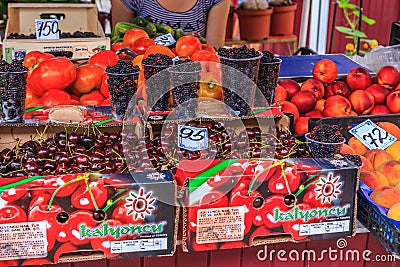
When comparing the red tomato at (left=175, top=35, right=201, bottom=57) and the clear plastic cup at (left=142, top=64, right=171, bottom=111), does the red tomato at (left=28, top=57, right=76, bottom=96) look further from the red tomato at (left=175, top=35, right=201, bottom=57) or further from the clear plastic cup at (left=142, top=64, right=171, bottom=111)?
the red tomato at (left=175, top=35, right=201, bottom=57)

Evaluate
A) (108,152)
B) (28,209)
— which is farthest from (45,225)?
(108,152)

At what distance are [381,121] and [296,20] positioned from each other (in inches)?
165

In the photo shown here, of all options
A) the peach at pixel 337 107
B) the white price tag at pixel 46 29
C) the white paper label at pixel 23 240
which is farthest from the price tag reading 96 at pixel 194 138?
the white price tag at pixel 46 29

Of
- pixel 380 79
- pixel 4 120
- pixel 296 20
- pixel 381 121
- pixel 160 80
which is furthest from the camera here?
pixel 296 20

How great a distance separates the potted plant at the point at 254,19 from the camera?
4.80 meters

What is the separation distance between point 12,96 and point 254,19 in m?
3.34

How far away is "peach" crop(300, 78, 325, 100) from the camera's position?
252 centimetres

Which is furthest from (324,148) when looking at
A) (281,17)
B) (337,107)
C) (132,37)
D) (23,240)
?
(281,17)

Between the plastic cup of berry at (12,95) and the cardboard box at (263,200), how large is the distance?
573 millimetres

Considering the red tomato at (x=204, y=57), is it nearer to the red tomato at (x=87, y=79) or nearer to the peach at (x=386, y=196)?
the red tomato at (x=87, y=79)

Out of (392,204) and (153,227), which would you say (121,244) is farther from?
(392,204)

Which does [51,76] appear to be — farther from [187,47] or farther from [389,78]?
[389,78]

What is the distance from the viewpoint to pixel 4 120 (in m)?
1.74

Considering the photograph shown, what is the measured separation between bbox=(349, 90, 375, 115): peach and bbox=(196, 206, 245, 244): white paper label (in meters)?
1.14
